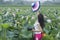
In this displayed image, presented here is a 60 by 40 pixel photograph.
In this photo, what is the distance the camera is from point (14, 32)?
179 cm

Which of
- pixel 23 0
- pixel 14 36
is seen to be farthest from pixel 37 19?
pixel 23 0

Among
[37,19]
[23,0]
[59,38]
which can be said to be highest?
[37,19]

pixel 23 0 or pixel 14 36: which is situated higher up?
pixel 14 36

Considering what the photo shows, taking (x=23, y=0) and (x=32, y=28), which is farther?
(x=23, y=0)

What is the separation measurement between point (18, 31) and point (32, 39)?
0.14 metres

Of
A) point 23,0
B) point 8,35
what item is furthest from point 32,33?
point 23,0

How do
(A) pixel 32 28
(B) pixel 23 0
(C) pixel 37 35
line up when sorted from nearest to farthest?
(C) pixel 37 35
(A) pixel 32 28
(B) pixel 23 0

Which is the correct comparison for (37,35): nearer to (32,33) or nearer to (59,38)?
(32,33)

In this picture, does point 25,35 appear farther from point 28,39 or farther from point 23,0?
point 23,0

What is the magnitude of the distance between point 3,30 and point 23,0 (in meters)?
28.5

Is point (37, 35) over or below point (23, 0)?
over

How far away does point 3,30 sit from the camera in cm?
174

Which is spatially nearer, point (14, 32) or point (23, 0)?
point (14, 32)

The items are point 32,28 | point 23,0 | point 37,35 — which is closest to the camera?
point 37,35
